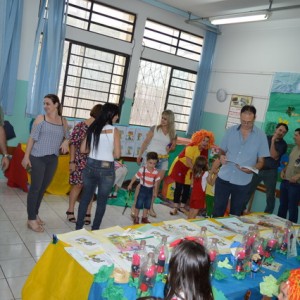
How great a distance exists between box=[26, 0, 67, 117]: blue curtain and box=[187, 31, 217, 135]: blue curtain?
9.88 ft

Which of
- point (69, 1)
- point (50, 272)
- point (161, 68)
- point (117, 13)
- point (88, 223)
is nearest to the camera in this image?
point (50, 272)

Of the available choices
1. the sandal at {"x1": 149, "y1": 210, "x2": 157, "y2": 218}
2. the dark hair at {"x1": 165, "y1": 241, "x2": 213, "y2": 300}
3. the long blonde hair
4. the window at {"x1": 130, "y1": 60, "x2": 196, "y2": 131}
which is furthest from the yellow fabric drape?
the window at {"x1": 130, "y1": 60, "x2": 196, "y2": 131}

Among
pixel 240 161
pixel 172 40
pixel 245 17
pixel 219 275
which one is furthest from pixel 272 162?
pixel 219 275

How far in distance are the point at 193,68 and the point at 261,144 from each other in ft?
13.8

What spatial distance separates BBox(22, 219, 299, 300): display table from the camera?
5.43 ft

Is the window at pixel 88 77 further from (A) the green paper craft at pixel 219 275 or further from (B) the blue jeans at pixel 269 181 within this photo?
(A) the green paper craft at pixel 219 275

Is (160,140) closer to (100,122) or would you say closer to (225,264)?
(100,122)

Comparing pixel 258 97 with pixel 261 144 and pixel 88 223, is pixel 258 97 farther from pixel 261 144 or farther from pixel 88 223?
pixel 88 223

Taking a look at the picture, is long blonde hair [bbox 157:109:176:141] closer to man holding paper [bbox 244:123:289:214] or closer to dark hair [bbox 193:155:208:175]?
dark hair [bbox 193:155:208:175]

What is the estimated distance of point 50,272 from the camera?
1907mm

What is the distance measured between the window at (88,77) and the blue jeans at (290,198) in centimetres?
333

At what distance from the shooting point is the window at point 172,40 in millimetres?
6418

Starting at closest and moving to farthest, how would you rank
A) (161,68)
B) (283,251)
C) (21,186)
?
(283,251)
(21,186)
(161,68)

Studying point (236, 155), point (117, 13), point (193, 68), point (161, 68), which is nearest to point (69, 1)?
point (117, 13)
